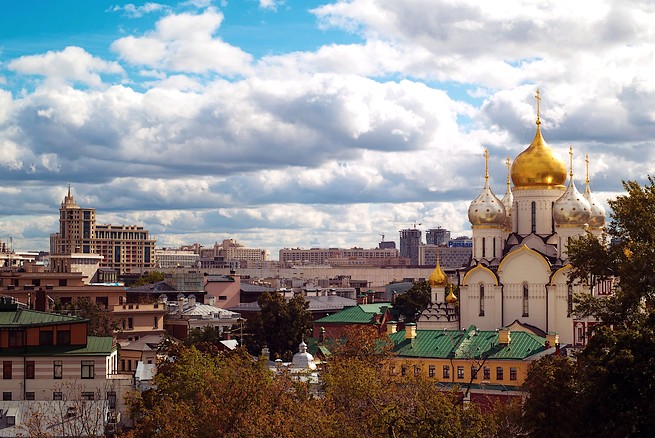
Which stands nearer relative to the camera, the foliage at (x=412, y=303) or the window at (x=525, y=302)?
the window at (x=525, y=302)

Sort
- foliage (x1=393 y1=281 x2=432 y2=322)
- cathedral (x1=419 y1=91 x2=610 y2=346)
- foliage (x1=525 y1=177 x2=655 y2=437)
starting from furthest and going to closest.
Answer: foliage (x1=393 y1=281 x2=432 y2=322) < cathedral (x1=419 y1=91 x2=610 y2=346) < foliage (x1=525 y1=177 x2=655 y2=437)

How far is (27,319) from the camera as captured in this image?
54.0 metres

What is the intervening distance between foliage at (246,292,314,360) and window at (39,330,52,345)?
30083 mm

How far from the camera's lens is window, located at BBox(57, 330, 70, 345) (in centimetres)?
5372

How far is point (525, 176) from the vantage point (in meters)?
86.4

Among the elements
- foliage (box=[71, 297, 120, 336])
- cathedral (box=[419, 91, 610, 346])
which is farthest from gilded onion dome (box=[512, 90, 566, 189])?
foliage (box=[71, 297, 120, 336])

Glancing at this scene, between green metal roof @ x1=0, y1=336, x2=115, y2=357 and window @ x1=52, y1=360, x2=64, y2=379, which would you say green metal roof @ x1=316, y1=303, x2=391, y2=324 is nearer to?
green metal roof @ x1=0, y1=336, x2=115, y2=357

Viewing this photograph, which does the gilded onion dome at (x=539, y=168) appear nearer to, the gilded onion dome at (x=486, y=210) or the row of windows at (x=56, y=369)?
the gilded onion dome at (x=486, y=210)

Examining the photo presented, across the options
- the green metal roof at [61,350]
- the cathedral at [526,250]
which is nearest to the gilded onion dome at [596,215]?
the cathedral at [526,250]

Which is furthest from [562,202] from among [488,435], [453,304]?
[488,435]

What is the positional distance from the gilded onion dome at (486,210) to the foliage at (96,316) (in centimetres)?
2709

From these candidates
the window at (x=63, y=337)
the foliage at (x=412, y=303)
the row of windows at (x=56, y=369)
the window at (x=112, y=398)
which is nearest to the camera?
the window at (x=112, y=398)

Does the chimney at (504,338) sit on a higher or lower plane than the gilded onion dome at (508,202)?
lower

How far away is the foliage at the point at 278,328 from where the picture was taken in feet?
273
